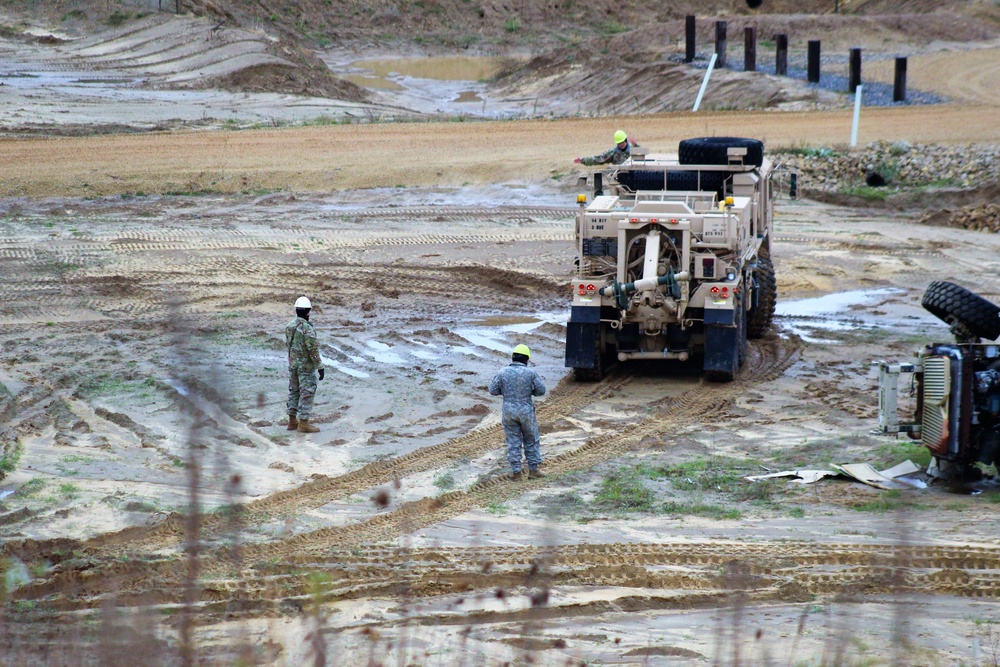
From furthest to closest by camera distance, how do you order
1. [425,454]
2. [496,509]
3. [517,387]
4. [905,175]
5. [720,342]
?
[905,175], [720,342], [425,454], [517,387], [496,509]

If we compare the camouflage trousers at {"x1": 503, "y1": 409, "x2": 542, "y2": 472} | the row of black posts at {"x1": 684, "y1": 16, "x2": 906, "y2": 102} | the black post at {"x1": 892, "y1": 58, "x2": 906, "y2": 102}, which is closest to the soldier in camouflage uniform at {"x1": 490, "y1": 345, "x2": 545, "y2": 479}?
the camouflage trousers at {"x1": 503, "y1": 409, "x2": 542, "y2": 472}

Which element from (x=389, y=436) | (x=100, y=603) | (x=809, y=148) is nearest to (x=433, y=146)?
(x=809, y=148)

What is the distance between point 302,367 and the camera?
496 inches

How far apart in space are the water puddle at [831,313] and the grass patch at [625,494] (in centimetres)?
646

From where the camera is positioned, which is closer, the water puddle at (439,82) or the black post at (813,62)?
the black post at (813,62)

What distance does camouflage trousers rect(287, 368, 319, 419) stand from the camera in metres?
12.6

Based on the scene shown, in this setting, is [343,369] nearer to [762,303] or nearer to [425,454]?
[425,454]

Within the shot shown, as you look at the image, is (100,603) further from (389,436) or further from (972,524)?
(972,524)

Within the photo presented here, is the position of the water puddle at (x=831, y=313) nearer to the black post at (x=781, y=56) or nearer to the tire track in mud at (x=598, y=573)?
the tire track in mud at (x=598, y=573)

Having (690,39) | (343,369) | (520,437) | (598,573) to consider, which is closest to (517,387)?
(520,437)

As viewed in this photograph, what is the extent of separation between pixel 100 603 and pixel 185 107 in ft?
93.3

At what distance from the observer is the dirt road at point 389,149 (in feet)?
86.2

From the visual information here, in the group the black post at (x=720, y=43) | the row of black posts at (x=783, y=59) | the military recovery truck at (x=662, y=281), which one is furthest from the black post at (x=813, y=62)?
the military recovery truck at (x=662, y=281)

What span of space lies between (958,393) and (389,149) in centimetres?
2057
